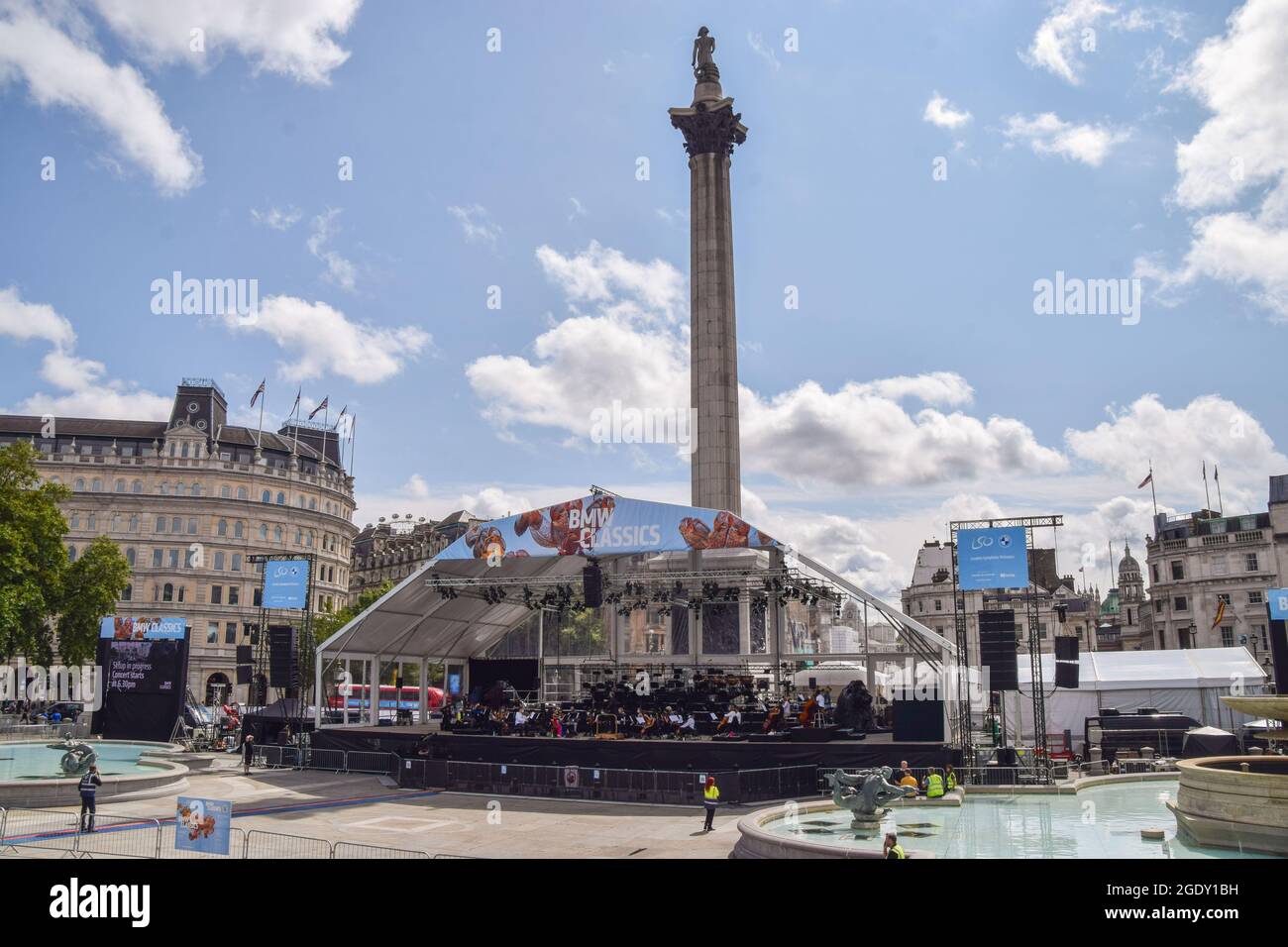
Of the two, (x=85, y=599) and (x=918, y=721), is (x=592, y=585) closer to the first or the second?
(x=918, y=721)

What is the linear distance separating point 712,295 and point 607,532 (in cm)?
2022

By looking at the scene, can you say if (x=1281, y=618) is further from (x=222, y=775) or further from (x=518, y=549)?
(x=222, y=775)

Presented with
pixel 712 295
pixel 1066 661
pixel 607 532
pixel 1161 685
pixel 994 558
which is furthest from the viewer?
pixel 712 295

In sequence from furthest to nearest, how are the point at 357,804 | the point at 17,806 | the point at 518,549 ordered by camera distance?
the point at 518,549, the point at 357,804, the point at 17,806

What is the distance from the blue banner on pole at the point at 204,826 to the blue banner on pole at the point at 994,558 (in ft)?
73.3

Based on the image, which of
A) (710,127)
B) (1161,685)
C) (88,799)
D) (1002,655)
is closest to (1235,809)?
(1002,655)

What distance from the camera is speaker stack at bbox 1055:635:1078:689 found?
30156mm

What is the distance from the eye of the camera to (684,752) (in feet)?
92.6

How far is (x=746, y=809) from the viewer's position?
24562 millimetres

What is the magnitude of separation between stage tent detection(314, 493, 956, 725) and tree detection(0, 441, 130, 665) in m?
18.9

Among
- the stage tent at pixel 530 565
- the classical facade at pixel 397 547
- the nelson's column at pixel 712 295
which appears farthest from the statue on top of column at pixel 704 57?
the classical facade at pixel 397 547

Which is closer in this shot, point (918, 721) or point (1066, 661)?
point (918, 721)
